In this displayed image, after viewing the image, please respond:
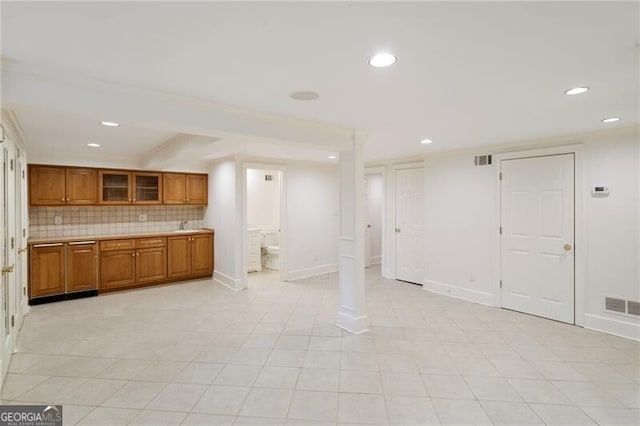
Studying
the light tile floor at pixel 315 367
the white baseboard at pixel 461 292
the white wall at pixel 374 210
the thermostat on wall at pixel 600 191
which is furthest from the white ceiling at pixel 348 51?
the white wall at pixel 374 210

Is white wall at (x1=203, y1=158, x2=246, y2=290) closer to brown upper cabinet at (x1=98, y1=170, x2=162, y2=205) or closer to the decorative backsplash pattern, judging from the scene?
the decorative backsplash pattern

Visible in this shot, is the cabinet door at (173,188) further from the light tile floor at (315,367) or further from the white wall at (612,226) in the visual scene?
the white wall at (612,226)

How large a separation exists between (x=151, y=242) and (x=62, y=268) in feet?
4.02

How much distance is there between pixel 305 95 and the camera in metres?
2.37

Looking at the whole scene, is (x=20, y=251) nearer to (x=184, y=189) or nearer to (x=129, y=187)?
(x=129, y=187)

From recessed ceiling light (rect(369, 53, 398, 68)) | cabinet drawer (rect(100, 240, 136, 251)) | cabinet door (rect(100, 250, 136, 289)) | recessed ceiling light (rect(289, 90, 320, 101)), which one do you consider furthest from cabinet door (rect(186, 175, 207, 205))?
recessed ceiling light (rect(369, 53, 398, 68))

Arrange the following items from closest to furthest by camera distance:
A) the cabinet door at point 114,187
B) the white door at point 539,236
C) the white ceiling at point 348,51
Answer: the white ceiling at point 348,51 → the white door at point 539,236 → the cabinet door at point 114,187

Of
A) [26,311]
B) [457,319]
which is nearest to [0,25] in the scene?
[26,311]

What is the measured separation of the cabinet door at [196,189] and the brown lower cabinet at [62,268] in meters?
1.73

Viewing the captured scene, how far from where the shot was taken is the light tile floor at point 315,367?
224cm

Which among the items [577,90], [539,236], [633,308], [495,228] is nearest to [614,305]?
[633,308]

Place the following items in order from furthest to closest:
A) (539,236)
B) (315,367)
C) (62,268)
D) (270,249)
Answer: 1. (270,249)
2. (62,268)
3. (539,236)
4. (315,367)

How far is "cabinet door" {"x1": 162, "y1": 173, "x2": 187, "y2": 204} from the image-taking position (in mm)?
5855

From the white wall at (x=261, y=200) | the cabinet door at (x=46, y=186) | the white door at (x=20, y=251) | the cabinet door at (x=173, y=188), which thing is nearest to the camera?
the white door at (x=20, y=251)
